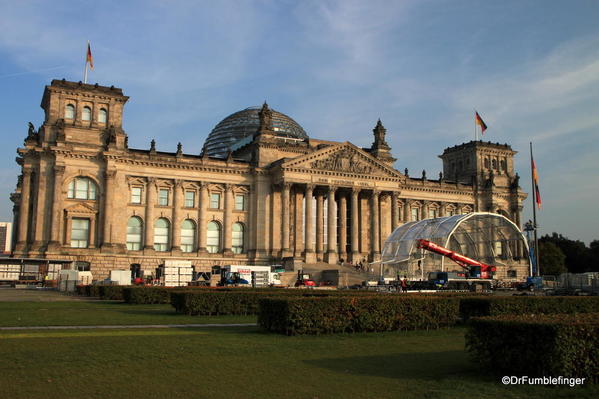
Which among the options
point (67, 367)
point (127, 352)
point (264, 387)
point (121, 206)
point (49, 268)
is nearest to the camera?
point (264, 387)

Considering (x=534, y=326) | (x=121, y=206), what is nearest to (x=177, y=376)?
(x=534, y=326)

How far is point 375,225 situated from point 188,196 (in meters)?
26.9

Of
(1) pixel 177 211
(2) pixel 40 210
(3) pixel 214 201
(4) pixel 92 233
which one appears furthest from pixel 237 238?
(2) pixel 40 210

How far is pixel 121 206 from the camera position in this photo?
71938 mm

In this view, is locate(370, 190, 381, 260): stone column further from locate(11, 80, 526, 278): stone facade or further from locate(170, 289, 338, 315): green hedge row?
locate(170, 289, 338, 315): green hedge row

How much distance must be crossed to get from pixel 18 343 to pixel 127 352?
416 centimetres

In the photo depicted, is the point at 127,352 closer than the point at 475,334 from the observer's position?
No

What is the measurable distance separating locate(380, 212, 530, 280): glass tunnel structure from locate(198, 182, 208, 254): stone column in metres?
23.9

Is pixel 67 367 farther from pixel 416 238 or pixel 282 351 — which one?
pixel 416 238

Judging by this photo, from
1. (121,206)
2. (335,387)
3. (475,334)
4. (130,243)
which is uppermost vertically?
(121,206)

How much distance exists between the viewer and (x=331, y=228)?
3246 inches

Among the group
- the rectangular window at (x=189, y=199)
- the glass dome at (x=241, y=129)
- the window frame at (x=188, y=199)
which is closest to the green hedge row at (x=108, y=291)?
the window frame at (x=188, y=199)

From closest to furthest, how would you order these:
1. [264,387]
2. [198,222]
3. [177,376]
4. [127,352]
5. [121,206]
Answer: [264,387] < [177,376] < [127,352] < [121,206] < [198,222]

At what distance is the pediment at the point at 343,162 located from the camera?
78.1m
